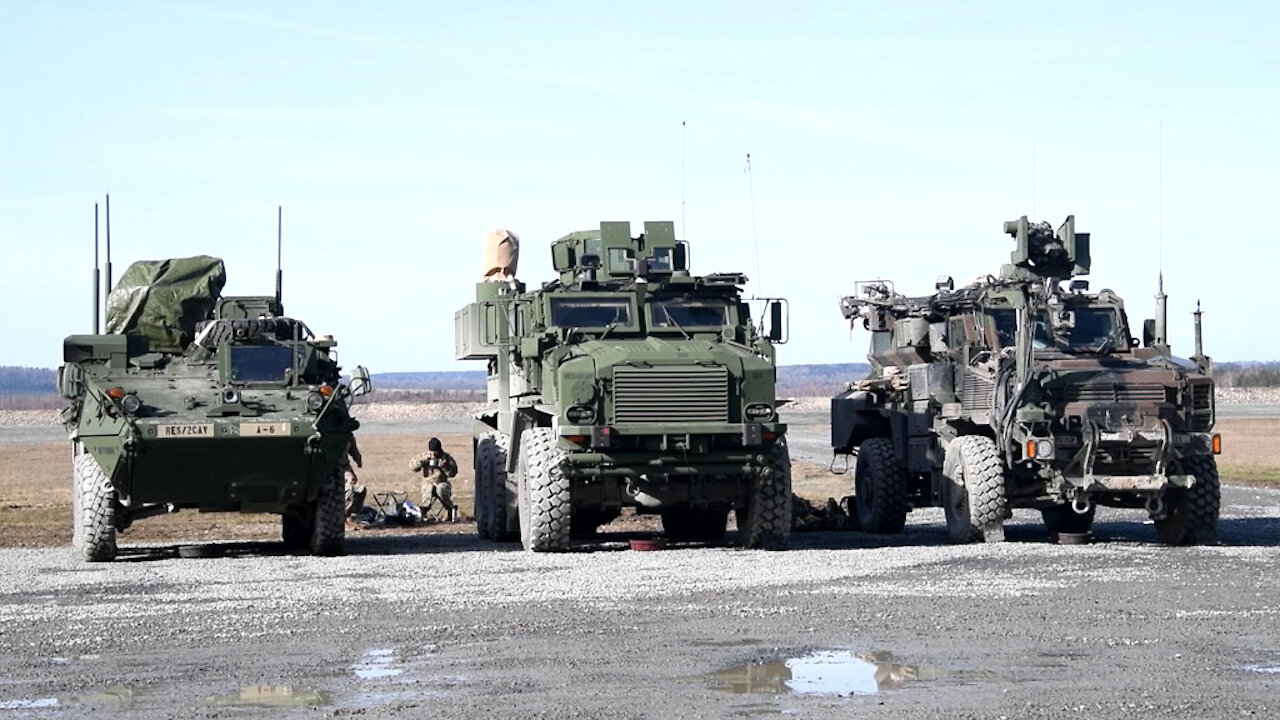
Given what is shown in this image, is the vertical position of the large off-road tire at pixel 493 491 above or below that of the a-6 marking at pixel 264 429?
below

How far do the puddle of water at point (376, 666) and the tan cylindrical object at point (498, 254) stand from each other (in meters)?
11.6

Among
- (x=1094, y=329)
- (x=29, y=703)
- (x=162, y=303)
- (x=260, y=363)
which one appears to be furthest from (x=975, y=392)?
(x=29, y=703)

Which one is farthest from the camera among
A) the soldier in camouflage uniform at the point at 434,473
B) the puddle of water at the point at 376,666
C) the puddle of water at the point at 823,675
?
the soldier in camouflage uniform at the point at 434,473

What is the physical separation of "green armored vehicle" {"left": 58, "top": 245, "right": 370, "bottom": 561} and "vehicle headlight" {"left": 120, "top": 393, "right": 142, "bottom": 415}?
1 centimetres

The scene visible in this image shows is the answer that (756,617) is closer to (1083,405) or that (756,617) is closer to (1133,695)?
(1133,695)

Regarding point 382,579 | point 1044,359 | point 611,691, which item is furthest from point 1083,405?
point 611,691

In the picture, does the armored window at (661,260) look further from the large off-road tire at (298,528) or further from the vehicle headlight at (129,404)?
the vehicle headlight at (129,404)

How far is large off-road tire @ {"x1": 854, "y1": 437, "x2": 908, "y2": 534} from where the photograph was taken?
21703 millimetres

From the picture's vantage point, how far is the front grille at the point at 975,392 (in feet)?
63.6

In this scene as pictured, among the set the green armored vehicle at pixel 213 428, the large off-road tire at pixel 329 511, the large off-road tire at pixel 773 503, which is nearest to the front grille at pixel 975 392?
the large off-road tire at pixel 773 503

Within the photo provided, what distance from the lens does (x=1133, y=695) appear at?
939cm

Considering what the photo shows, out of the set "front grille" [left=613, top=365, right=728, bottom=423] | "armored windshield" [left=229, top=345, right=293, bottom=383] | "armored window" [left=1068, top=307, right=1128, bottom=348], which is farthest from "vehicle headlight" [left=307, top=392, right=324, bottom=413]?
"armored window" [left=1068, top=307, right=1128, bottom=348]

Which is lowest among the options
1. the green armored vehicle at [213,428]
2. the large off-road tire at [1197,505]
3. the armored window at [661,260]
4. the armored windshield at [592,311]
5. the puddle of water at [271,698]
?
the puddle of water at [271,698]

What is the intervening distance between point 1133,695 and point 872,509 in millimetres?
12674
